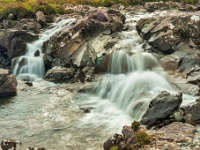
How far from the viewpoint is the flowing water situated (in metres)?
18.8

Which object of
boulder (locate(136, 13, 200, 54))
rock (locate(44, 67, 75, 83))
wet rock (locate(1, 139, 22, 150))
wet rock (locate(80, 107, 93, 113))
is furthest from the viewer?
rock (locate(44, 67, 75, 83))

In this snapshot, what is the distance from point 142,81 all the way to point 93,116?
6.16m

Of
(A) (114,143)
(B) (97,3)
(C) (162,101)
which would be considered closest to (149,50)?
(C) (162,101)

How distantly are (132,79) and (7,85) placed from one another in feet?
38.3

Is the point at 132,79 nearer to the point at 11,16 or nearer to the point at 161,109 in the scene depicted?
the point at 161,109

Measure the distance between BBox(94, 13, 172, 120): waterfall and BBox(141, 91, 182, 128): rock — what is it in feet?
8.03

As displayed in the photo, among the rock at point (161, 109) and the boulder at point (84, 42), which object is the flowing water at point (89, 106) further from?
the rock at point (161, 109)

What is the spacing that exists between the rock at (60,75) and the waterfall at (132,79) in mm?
4240

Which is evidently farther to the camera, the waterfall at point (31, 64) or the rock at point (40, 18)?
the rock at point (40, 18)

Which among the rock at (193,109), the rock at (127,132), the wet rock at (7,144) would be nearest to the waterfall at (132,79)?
the rock at (193,109)

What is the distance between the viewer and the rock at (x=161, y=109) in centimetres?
1758

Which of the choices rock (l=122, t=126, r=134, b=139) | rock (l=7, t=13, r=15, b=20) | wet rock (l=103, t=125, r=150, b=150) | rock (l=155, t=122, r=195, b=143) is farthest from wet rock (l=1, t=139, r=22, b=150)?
rock (l=7, t=13, r=15, b=20)

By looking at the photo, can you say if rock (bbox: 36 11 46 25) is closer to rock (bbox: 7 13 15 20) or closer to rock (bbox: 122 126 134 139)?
rock (bbox: 7 13 15 20)

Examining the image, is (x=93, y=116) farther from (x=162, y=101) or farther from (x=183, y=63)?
Answer: (x=183, y=63)
